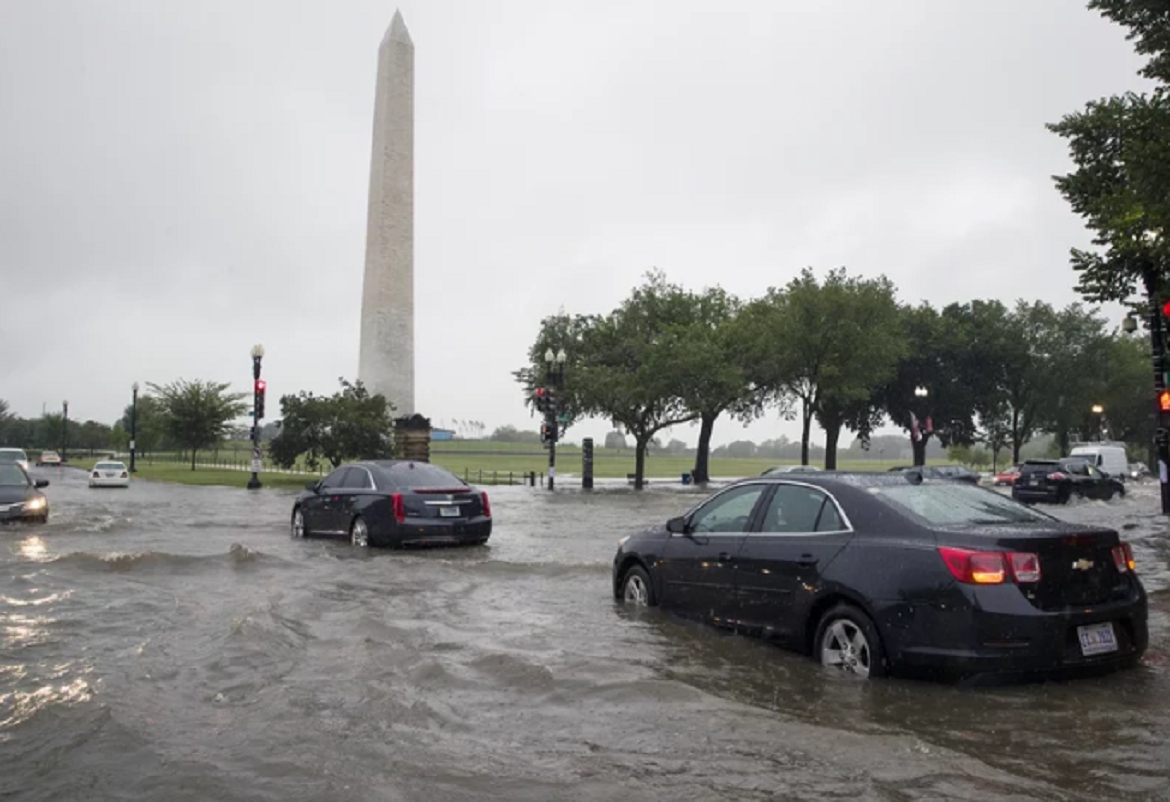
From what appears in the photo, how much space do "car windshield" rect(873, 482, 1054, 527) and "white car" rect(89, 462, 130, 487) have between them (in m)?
40.0

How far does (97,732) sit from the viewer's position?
5.13 meters

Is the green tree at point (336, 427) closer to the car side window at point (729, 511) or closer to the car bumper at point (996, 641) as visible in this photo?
the car side window at point (729, 511)

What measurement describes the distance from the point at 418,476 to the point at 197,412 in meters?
52.9

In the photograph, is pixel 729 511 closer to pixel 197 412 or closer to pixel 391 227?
pixel 391 227

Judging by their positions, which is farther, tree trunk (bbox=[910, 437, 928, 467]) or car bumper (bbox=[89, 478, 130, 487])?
tree trunk (bbox=[910, 437, 928, 467])

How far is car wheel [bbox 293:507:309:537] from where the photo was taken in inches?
667

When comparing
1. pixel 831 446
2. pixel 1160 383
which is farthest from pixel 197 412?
pixel 1160 383

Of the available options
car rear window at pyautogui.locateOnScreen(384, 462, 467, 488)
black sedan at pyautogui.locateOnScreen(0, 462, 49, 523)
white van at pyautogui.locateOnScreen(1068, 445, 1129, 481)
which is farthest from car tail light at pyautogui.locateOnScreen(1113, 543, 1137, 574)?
white van at pyautogui.locateOnScreen(1068, 445, 1129, 481)

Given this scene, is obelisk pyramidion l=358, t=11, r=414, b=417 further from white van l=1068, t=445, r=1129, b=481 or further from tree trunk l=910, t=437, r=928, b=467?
white van l=1068, t=445, r=1129, b=481

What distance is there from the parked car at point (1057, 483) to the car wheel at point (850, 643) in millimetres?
28349

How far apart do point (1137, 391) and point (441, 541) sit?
69.7 metres

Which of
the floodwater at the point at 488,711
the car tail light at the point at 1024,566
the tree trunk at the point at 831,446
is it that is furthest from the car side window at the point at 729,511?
the tree trunk at the point at 831,446

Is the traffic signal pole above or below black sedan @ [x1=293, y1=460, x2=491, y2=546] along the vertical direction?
above

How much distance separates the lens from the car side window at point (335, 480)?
637 inches
